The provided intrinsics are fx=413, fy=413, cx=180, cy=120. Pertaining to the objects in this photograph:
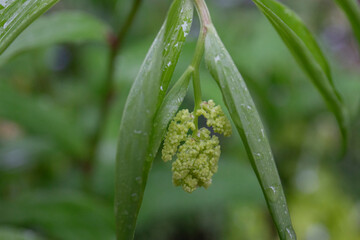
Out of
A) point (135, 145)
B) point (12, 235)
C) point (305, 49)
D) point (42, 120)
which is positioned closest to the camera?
point (135, 145)

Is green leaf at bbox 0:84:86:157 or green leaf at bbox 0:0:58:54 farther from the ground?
green leaf at bbox 0:0:58:54

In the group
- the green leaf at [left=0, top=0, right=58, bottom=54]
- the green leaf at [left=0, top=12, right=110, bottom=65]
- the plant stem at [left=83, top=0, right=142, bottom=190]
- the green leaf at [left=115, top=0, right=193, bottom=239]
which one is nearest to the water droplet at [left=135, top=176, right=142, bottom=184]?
the green leaf at [left=115, top=0, right=193, bottom=239]

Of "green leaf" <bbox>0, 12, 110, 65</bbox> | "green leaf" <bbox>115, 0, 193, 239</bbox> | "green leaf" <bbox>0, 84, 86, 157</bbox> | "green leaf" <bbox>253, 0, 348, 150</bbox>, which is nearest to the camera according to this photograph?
"green leaf" <bbox>115, 0, 193, 239</bbox>

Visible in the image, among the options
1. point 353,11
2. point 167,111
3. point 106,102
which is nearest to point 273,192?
point 167,111

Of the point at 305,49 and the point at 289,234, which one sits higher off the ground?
the point at 305,49

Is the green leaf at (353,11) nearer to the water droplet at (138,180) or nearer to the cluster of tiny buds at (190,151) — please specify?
the cluster of tiny buds at (190,151)

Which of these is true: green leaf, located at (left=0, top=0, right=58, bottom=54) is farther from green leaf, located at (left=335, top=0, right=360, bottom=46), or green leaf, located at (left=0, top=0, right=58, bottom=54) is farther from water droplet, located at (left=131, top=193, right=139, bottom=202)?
green leaf, located at (left=335, top=0, right=360, bottom=46)

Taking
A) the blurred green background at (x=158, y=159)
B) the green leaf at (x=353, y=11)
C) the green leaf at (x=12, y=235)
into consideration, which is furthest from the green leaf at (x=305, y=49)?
the green leaf at (x=12, y=235)

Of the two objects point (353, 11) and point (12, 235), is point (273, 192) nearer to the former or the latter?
point (353, 11)
